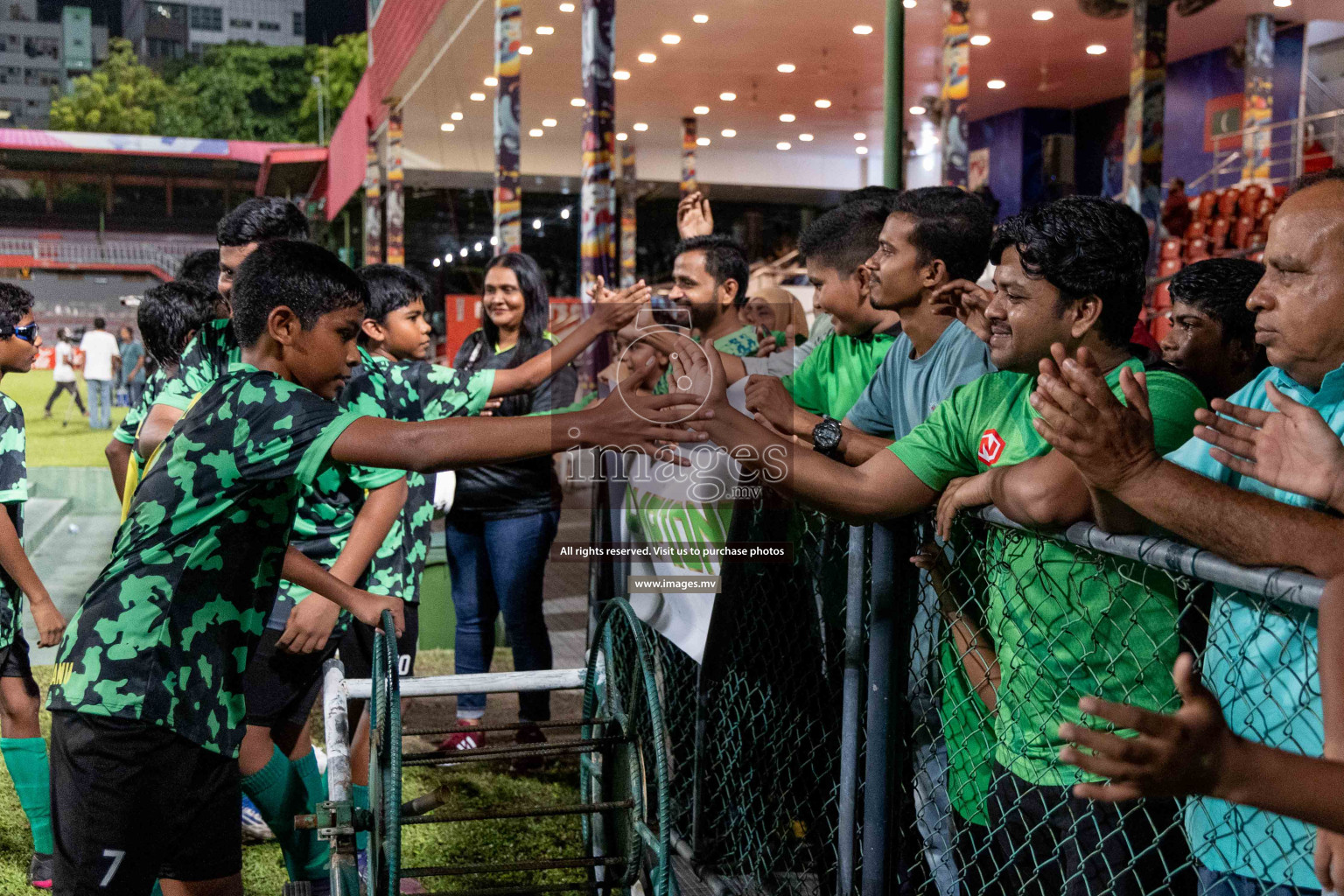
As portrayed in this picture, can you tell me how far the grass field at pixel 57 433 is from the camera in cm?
1627

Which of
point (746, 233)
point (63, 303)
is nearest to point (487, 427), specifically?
point (746, 233)

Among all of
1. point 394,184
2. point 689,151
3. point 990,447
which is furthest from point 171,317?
point 689,151

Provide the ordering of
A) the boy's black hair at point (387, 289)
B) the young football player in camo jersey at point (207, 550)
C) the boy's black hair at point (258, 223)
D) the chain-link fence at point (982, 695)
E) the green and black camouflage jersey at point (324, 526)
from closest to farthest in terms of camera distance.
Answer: the chain-link fence at point (982, 695) < the young football player in camo jersey at point (207, 550) < the green and black camouflage jersey at point (324, 526) < the boy's black hair at point (258, 223) < the boy's black hair at point (387, 289)

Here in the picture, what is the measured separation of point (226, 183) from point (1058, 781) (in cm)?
4579

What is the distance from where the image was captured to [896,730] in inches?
85.1

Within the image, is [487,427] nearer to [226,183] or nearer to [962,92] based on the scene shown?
[962,92]

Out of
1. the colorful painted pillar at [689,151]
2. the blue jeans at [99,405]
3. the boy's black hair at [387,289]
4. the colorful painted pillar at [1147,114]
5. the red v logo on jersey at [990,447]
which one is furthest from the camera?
the blue jeans at [99,405]

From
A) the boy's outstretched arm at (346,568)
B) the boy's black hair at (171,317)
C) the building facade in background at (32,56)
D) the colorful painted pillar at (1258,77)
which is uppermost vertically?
the building facade in background at (32,56)

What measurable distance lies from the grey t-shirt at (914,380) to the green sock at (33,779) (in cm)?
266

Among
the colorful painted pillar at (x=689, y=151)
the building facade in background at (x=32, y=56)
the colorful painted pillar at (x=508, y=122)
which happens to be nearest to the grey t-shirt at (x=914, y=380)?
the colorful painted pillar at (x=508, y=122)

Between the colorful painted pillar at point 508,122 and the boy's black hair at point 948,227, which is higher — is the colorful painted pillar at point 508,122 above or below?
above

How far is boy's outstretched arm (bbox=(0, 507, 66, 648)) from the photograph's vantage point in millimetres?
3266

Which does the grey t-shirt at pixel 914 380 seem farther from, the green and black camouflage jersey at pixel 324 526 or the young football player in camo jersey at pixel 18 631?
the young football player in camo jersey at pixel 18 631

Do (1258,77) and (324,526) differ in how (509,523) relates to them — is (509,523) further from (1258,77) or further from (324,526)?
(1258,77)
